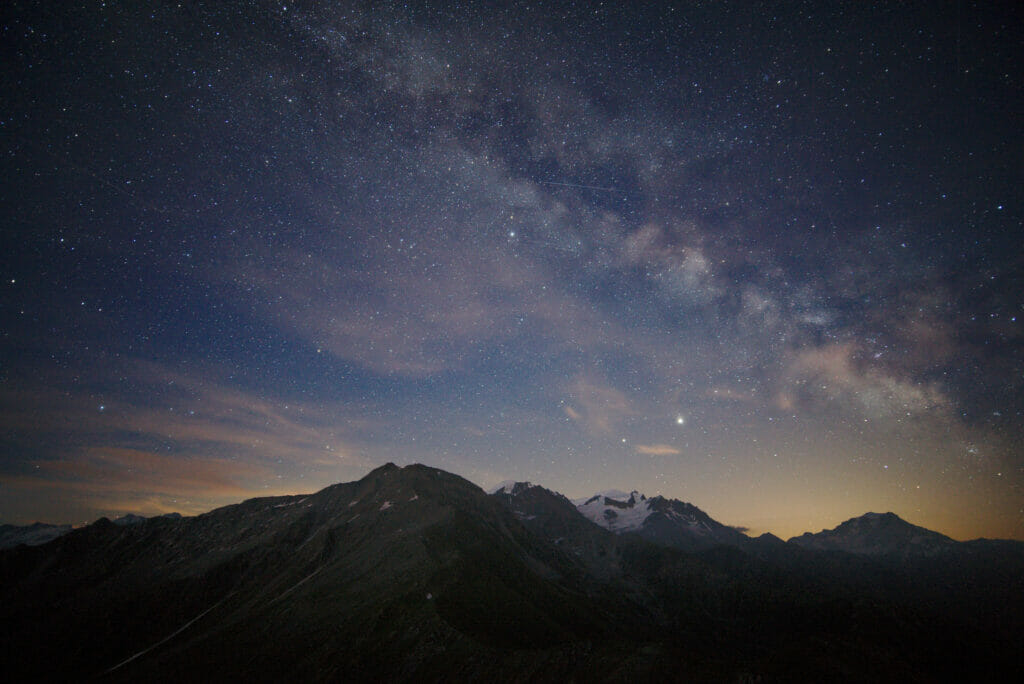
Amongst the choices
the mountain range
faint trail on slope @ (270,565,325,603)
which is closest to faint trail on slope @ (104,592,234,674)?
A: the mountain range

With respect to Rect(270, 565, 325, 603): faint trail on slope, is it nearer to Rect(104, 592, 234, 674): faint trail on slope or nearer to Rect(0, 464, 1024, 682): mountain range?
Result: Rect(0, 464, 1024, 682): mountain range

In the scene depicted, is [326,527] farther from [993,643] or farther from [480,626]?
[993,643]

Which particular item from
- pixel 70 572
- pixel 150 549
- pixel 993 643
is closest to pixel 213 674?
pixel 150 549

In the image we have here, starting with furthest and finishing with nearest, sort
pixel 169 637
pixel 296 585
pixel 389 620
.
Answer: pixel 169 637
pixel 296 585
pixel 389 620

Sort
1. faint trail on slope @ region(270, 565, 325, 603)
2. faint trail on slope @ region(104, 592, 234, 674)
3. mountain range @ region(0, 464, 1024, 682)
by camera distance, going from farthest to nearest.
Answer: faint trail on slope @ region(270, 565, 325, 603) < faint trail on slope @ region(104, 592, 234, 674) < mountain range @ region(0, 464, 1024, 682)

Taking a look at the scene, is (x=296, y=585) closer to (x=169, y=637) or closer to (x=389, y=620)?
(x=169, y=637)

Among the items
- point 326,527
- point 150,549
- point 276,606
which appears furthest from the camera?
point 150,549

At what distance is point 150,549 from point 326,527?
332 ft

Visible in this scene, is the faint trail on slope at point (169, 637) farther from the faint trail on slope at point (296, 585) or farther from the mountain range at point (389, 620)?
the faint trail on slope at point (296, 585)

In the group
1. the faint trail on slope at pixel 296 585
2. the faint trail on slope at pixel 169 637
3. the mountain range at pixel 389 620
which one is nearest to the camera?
the mountain range at pixel 389 620

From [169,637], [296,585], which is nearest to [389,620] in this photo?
[296,585]

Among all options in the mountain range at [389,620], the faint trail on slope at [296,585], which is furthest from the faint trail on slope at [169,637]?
the faint trail on slope at [296,585]

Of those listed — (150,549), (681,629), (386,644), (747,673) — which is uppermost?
(747,673)

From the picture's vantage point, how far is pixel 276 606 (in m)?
119
